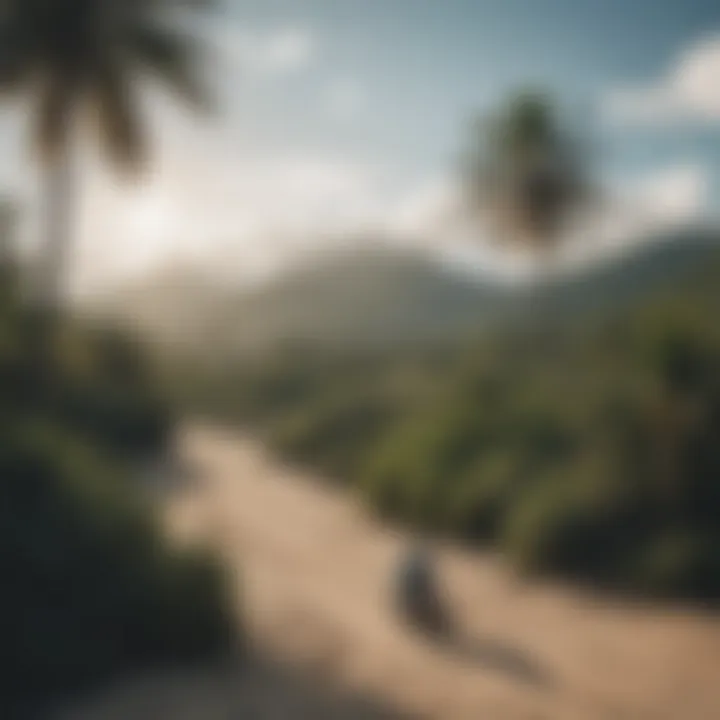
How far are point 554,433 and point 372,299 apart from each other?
0.95 metres

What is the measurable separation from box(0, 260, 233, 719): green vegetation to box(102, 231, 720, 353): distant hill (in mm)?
217

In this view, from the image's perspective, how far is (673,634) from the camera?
276cm

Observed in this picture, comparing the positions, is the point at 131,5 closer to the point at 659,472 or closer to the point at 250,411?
the point at 250,411

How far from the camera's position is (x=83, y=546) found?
2.29 metres

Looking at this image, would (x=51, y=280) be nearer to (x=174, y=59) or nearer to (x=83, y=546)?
(x=174, y=59)

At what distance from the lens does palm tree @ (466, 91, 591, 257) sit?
9.46ft

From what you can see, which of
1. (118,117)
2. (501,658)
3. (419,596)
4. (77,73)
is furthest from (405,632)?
(77,73)

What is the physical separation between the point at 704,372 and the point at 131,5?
92.9 inches

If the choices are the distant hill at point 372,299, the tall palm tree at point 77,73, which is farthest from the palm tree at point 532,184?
the tall palm tree at point 77,73

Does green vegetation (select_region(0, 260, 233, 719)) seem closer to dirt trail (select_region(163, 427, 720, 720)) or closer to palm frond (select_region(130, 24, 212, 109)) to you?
dirt trail (select_region(163, 427, 720, 720))

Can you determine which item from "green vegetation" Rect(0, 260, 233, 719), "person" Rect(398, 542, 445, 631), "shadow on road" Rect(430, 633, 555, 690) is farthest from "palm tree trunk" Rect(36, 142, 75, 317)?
"shadow on road" Rect(430, 633, 555, 690)

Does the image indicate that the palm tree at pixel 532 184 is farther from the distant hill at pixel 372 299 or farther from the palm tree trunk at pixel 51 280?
the palm tree trunk at pixel 51 280

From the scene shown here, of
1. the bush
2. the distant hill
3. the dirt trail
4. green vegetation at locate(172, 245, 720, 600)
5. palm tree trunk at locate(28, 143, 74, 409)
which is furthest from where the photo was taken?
green vegetation at locate(172, 245, 720, 600)

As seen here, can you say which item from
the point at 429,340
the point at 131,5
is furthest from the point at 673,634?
the point at 131,5
